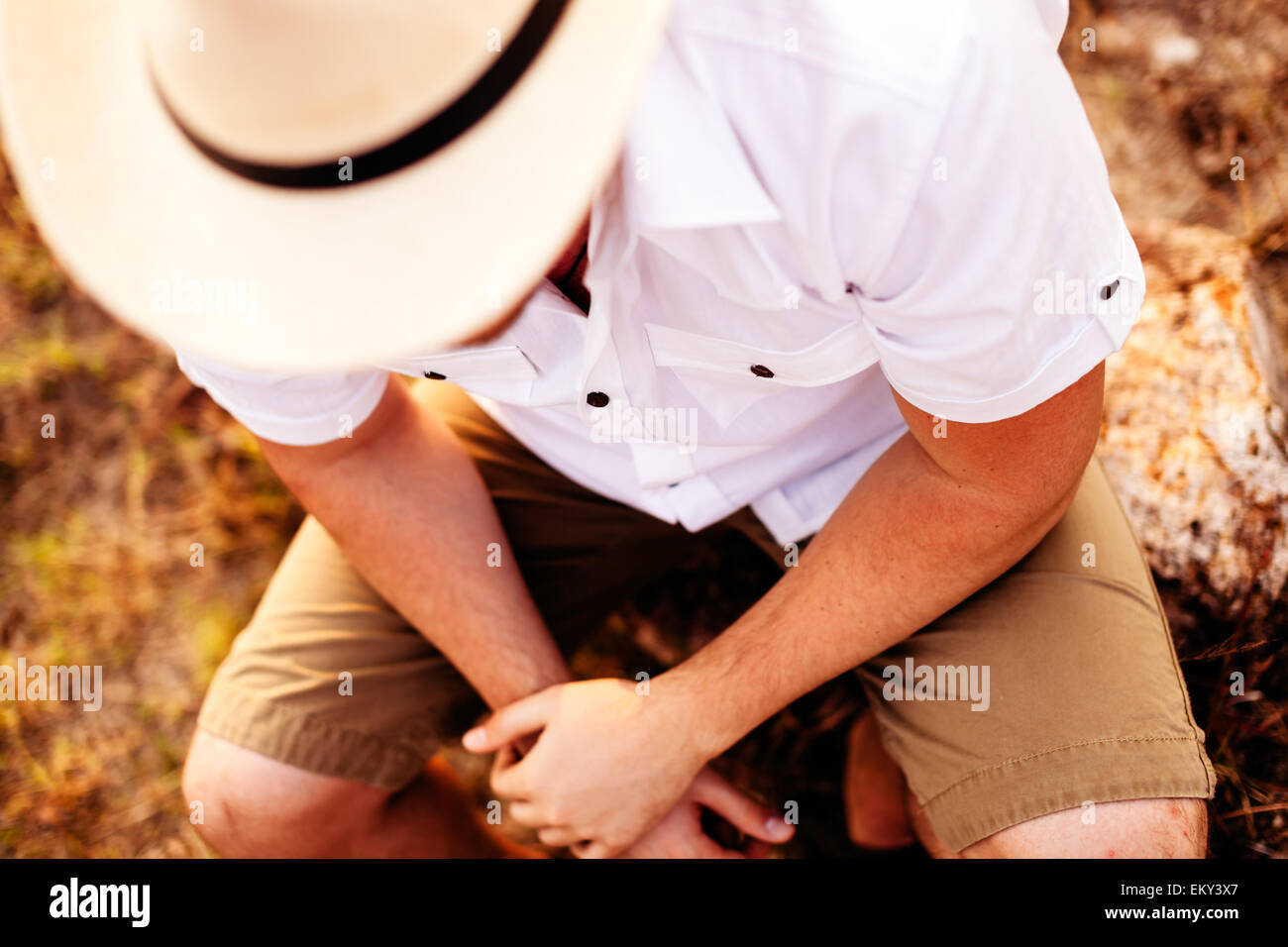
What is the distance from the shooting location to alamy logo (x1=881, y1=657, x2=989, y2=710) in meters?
1.35

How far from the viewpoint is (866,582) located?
1309 mm

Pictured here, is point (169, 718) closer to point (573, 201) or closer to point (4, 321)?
point (4, 321)

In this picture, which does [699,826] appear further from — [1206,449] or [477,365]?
[1206,449]

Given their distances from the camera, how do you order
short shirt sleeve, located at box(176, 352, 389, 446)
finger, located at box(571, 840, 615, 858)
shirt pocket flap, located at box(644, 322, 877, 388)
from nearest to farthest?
shirt pocket flap, located at box(644, 322, 877, 388), short shirt sleeve, located at box(176, 352, 389, 446), finger, located at box(571, 840, 615, 858)

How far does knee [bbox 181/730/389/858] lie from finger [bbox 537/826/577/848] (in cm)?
38

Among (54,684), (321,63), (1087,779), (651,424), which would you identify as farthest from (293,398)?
(54,684)

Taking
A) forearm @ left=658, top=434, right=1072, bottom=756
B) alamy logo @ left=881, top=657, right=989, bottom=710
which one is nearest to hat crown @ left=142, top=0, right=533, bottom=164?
forearm @ left=658, top=434, right=1072, bottom=756

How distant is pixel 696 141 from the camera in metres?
0.88

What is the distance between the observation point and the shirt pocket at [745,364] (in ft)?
3.56

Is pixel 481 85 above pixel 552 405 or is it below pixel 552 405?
above

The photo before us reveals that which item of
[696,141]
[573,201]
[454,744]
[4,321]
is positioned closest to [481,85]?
[573,201]

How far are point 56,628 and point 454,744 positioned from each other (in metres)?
1.11
